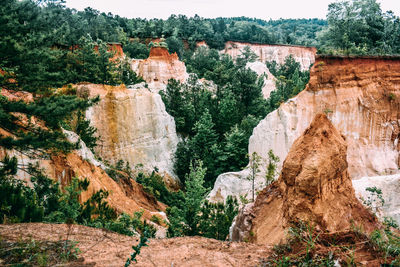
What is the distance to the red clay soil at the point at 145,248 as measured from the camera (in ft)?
15.2

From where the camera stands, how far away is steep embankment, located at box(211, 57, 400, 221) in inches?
617

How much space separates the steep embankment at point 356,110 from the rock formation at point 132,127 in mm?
8913

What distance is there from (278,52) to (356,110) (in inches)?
2047

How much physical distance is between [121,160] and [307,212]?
58.0 feet

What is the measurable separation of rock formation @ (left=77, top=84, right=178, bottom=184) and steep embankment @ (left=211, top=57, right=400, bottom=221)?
8.91 m

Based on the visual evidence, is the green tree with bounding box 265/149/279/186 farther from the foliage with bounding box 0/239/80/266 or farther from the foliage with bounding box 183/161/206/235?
the foliage with bounding box 0/239/80/266

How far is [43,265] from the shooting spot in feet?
13.4

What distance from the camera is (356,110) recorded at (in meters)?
16.3

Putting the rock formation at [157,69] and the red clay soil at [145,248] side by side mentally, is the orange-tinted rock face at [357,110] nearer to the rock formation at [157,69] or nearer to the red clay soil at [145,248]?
the red clay soil at [145,248]

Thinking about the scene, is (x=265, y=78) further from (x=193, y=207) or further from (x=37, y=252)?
(x=37, y=252)

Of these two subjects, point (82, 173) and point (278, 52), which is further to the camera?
point (278, 52)

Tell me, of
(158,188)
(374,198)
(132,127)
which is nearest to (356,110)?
(374,198)

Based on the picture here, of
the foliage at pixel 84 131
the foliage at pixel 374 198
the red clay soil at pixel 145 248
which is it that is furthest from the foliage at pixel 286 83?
the red clay soil at pixel 145 248

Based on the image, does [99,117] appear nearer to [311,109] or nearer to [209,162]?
[209,162]
